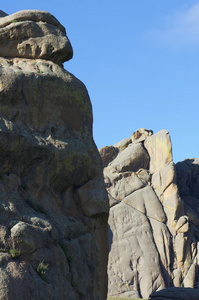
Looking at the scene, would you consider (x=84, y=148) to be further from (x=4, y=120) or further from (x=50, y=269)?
(x=50, y=269)

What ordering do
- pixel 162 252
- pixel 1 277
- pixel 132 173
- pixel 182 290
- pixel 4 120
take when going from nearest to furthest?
pixel 1 277, pixel 4 120, pixel 182 290, pixel 162 252, pixel 132 173

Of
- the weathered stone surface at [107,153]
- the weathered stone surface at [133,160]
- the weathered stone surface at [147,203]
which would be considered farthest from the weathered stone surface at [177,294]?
the weathered stone surface at [107,153]

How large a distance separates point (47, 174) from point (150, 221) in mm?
29353

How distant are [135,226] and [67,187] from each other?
2776cm

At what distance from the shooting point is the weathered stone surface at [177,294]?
2311 cm

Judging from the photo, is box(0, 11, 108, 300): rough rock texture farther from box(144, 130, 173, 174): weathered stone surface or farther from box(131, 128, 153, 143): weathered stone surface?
box(131, 128, 153, 143): weathered stone surface

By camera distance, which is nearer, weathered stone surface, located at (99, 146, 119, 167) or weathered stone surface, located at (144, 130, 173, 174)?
weathered stone surface, located at (144, 130, 173, 174)

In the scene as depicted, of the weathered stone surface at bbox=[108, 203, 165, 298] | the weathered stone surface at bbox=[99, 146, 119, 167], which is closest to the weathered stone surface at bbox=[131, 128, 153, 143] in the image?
the weathered stone surface at bbox=[99, 146, 119, 167]

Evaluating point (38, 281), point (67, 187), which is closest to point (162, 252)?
point (67, 187)

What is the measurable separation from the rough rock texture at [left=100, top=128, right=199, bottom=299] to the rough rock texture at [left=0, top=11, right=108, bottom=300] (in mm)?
25524

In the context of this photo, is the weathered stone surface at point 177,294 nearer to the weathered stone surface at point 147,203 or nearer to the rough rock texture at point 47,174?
the rough rock texture at point 47,174

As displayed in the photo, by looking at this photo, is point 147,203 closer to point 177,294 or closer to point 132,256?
point 132,256

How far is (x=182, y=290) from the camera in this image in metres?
23.9

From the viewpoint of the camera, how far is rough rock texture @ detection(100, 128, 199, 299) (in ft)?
138
